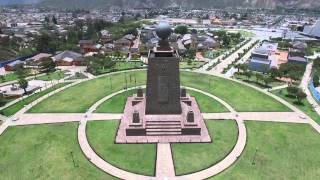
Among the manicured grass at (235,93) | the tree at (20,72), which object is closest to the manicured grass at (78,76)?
the tree at (20,72)

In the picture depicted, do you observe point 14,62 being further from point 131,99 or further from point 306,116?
point 306,116

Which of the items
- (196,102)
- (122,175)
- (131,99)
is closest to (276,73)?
(196,102)

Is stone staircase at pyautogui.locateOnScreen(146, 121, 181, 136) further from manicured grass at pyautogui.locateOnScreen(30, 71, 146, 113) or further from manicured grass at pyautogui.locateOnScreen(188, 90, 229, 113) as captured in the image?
manicured grass at pyautogui.locateOnScreen(30, 71, 146, 113)

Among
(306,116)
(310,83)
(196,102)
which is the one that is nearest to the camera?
(306,116)

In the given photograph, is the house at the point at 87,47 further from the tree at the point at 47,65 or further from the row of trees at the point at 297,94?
the row of trees at the point at 297,94

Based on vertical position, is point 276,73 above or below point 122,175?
above

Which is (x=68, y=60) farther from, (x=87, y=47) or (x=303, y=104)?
(x=303, y=104)
